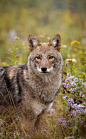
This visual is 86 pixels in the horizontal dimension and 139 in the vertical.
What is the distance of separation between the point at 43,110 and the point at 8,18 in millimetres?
10348

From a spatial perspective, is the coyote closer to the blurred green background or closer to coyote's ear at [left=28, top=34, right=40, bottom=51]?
coyote's ear at [left=28, top=34, right=40, bottom=51]

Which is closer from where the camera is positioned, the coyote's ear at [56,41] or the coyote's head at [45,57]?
the coyote's head at [45,57]

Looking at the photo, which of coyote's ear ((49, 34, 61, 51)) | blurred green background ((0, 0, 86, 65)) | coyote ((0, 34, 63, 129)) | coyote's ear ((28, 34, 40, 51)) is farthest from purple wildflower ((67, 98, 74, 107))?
blurred green background ((0, 0, 86, 65))

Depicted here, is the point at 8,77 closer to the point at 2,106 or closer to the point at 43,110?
the point at 2,106

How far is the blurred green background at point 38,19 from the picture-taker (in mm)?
11271

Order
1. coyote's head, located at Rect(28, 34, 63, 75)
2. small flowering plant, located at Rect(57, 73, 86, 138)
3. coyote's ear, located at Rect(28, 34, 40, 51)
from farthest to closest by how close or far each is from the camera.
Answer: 1. coyote's ear, located at Rect(28, 34, 40, 51)
2. coyote's head, located at Rect(28, 34, 63, 75)
3. small flowering plant, located at Rect(57, 73, 86, 138)

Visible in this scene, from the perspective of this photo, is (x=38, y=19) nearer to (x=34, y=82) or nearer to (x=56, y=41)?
(x=56, y=41)

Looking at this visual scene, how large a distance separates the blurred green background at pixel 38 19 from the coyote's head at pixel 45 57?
6382mm

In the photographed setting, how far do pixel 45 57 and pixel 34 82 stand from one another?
595 mm

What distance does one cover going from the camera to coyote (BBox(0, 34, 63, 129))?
3.59 meters

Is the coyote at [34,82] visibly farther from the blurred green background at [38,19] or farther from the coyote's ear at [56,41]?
the blurred green background at [38,19]

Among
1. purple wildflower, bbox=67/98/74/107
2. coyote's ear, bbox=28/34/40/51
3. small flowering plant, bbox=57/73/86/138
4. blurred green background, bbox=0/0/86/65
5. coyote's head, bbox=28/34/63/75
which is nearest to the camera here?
small flowering plant, bbox=57/73/86/138

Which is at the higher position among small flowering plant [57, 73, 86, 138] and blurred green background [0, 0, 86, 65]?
blurred green background [0, 0, 86, 65]

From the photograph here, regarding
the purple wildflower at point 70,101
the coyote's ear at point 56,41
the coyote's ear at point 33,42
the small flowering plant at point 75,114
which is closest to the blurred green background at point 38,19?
the coyote's ear at point 33,42
